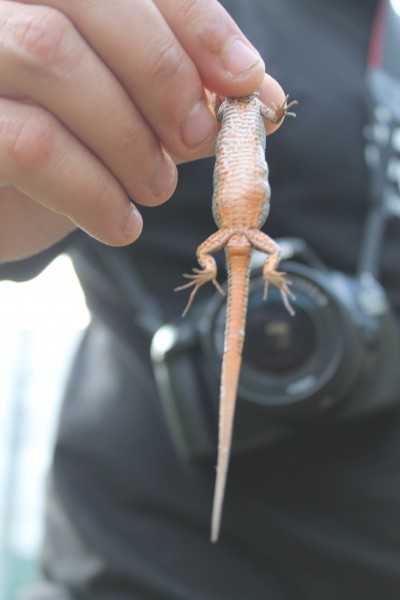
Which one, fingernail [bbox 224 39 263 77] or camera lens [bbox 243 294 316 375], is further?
camera lens [bbox 243 294 316 375]

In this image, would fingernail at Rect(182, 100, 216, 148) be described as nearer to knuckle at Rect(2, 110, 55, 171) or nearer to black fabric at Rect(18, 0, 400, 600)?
knuckle at Rect(2, 110, 55, 171)

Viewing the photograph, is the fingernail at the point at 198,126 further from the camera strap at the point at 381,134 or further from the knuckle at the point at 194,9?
the camera strap at the point at 381,134

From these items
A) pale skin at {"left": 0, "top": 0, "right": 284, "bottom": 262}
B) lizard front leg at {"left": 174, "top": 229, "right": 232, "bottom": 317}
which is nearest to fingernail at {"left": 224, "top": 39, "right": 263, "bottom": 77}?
pale skin at {"left": 0, "top": 0, "right": 284, "bottom": 262}

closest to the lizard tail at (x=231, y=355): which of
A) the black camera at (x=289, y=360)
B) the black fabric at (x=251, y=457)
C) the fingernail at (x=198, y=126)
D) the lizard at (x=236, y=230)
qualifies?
the lizard at (x=236, y=230)

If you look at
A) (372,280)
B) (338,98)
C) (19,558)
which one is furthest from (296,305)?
(19,558)

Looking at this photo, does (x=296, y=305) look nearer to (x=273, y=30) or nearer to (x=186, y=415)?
(x=186, y=415)

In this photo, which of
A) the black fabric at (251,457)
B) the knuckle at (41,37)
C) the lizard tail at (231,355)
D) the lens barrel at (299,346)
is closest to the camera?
the lizard tail at (231,355)
